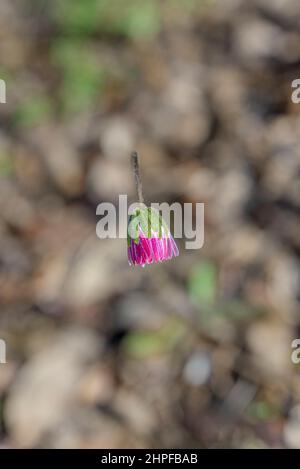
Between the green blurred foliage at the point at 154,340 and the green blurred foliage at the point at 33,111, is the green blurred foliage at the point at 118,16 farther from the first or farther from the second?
the green blurred foliage at the point at 154,340

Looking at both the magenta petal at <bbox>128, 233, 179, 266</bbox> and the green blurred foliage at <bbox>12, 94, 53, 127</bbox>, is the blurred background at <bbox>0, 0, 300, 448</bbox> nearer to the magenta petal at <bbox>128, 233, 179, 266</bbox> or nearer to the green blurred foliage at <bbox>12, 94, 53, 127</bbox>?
the green blurred foliage at <bbox>12, 94, 53, 127</bbox>

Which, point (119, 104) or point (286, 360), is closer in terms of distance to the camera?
point (286, 360)

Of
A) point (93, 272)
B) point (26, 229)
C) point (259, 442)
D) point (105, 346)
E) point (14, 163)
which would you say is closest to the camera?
point (259, 442)

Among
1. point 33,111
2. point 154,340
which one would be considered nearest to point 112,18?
point 33,111

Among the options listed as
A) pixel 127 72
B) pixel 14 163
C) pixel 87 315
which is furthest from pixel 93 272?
pixel 127 72

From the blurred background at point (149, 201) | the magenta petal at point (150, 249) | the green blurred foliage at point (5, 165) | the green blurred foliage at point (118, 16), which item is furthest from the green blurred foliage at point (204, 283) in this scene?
the green blurred foliage at point (118, 16)

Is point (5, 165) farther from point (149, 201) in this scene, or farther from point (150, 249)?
point (150, 249)

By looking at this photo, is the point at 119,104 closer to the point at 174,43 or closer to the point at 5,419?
the point at 174,43
